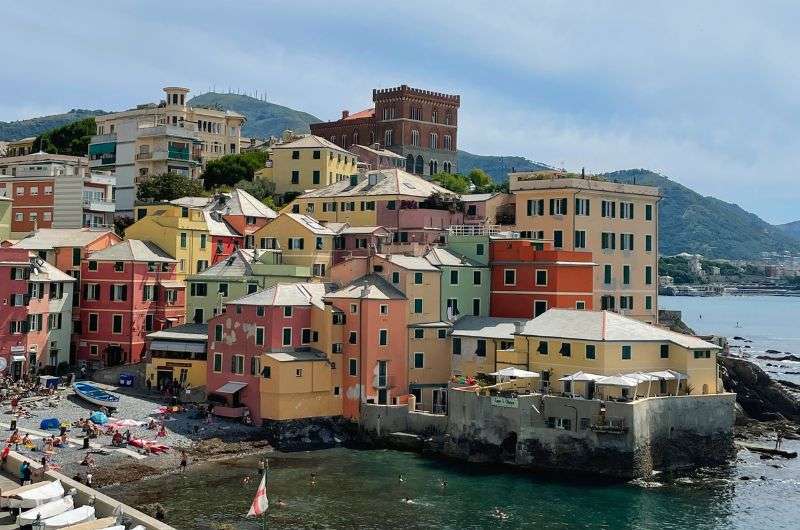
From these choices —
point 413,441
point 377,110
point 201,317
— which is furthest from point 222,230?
point 377,110

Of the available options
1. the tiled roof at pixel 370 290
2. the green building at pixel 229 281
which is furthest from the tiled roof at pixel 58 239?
the tiled roof at pixel 370 290

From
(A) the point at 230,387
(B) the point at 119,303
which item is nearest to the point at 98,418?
(A) the point at 230,387

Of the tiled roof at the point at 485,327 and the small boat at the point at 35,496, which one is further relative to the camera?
the tiled roof at the point at 485,327

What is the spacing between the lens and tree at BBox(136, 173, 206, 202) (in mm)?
117062

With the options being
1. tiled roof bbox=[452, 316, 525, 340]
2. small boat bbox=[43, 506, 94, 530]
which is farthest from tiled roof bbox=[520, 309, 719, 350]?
small boat bbox=[43, 506, 94, 530]

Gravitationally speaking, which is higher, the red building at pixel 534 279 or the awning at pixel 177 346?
the red building at pixel 534 279

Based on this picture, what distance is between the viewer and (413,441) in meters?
71.8

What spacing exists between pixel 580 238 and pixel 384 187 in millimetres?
22483

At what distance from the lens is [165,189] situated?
117438 millimetres

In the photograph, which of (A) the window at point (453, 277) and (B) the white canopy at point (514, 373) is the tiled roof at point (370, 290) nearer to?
(A) the window at point (453, 277)

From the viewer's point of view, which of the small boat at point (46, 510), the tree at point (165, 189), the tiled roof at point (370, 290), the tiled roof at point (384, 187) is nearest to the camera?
the small boat at point (46, 510)

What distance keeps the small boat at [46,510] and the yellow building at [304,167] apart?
75.8 metres

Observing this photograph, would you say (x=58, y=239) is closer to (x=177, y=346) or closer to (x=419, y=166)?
(x=177, y=346)

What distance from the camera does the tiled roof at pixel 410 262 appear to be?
7819 cm
